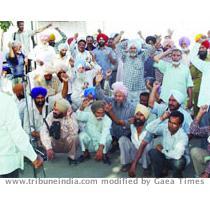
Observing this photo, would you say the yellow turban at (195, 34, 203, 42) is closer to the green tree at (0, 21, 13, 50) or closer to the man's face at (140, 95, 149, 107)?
the man's face at (140, 95, 149, 107)

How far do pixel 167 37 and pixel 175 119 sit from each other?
1.87 feet

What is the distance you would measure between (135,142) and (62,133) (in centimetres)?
54

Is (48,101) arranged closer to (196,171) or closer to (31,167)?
(31,167)

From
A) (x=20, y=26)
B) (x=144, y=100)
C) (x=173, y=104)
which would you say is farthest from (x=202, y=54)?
(x=20, y=26)

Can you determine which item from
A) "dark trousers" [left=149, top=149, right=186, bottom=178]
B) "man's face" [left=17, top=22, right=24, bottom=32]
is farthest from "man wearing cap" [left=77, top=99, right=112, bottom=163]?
"man's face" [left=17, top=22, right=24, bottom=32]

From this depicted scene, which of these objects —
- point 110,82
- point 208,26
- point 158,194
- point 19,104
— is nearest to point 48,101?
point 19,104

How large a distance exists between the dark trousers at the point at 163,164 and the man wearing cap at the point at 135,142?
0.17 ft

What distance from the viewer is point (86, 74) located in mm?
3168

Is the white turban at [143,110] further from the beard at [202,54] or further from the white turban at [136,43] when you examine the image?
the beard at [202,54]

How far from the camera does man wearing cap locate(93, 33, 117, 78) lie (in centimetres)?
316

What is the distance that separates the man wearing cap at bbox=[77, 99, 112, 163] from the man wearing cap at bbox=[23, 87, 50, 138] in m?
0.26

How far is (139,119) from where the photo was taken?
309 cm

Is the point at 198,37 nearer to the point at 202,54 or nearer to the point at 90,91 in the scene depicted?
the point at 202,54

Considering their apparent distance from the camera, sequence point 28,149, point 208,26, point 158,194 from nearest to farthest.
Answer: point 28,149, point 208,26, point 158,194
